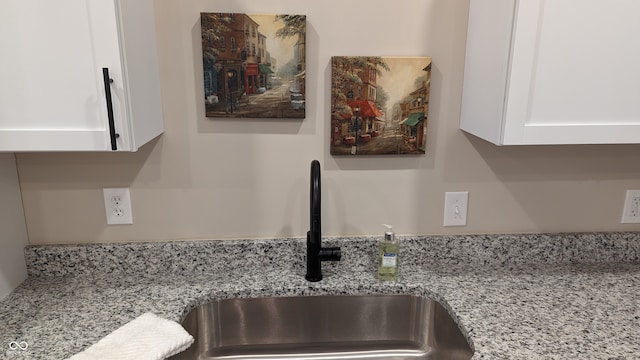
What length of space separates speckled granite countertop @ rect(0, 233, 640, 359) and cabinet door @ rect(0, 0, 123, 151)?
47 cm

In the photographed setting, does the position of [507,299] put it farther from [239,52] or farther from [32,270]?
[32,270]

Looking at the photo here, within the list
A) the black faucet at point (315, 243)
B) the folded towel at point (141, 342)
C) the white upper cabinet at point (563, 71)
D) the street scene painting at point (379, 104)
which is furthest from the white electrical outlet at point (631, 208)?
the folded towel at point (141, 342)

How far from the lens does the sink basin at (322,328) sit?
1.38 m

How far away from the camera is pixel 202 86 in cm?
136

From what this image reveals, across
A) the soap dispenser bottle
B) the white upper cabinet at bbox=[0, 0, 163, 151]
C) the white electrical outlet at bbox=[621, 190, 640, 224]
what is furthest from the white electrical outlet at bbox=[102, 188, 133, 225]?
the white electrical outlet at bbox=[621, 190, 640, 224]

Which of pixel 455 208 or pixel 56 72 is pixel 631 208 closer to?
pixel 455 208

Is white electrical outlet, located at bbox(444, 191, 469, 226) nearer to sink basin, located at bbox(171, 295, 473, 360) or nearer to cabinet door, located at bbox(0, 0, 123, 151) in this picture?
sink basin, located at bbox(171, 295, 473, 360)

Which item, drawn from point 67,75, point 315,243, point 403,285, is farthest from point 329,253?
point 67,75

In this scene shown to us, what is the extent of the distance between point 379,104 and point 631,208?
0.99 metres

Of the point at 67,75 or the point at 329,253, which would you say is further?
the point at 329,253

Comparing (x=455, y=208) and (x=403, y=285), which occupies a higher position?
(x=455, y=208)

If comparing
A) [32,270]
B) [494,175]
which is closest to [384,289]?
[494,175]

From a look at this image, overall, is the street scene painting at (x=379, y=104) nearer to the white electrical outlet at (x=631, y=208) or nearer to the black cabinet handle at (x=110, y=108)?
the black cabinet handle at (x=110, y=108)

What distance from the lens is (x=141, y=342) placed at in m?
1.05
